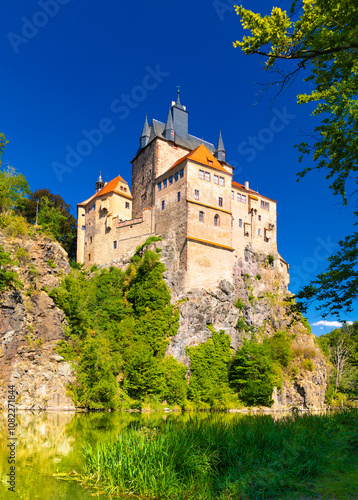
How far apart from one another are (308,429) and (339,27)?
9.52 meters

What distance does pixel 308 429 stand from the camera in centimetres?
1134

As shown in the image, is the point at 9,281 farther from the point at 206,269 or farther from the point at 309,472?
the point at 309,472

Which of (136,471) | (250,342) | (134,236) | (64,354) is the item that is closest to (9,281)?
(64,354)

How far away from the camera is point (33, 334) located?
112ft

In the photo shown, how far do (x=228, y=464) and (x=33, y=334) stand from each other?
90.8 ft

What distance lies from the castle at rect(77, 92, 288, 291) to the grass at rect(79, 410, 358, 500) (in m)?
32.2

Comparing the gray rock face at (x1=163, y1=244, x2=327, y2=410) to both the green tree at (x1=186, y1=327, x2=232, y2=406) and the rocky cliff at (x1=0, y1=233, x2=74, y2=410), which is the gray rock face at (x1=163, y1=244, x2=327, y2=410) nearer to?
the green tree at (x1=186, y1=327, x2=232, y2=406)

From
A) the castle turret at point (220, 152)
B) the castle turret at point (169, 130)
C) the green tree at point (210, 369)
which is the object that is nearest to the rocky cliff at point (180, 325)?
the green tree at point (210, 369)

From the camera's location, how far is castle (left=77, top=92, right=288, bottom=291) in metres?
44.5

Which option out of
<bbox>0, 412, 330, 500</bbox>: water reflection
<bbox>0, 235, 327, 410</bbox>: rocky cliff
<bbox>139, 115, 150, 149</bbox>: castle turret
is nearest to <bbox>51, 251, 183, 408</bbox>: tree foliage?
<bbox>0, 235, 327, 410</bbox>: rocky cliff

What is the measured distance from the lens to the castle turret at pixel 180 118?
5447 centimetres

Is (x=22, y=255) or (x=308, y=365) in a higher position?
(x=22, y=255)

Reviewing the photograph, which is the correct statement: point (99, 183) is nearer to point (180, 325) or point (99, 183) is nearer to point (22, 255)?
point (22, 255)

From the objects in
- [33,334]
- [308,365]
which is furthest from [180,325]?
[308,365]
